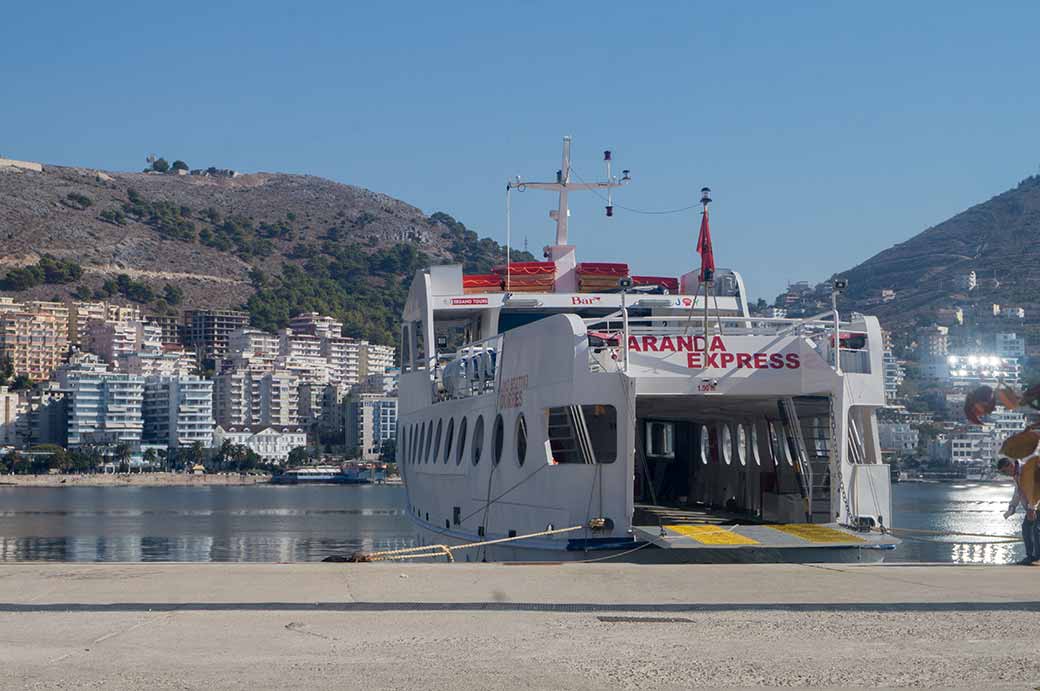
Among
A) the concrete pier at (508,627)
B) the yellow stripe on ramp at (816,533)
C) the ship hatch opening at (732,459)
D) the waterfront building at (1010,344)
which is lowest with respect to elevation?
the concrete pier at (508,627)

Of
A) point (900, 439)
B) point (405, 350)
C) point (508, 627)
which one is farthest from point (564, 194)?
point (900, 439)

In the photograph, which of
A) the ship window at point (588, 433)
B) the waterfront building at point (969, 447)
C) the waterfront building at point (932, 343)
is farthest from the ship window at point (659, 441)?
the waterfront building at point (932, 343)

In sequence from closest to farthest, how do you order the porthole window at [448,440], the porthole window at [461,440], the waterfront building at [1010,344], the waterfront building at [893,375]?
1. the porthole window at [461,440]
2. the porthole window at [448,440]
3. the waterfront building at [1010,344]
4. the waterfront building at [893,375]

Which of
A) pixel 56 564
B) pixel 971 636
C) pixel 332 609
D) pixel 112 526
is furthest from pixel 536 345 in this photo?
pixel 112 526

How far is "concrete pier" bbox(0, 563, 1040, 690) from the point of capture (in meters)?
7.61

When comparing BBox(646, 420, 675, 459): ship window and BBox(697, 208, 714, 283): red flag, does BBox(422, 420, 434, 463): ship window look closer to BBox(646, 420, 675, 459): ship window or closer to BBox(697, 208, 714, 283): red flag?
BBox(646, 420, 675, 459): ship window

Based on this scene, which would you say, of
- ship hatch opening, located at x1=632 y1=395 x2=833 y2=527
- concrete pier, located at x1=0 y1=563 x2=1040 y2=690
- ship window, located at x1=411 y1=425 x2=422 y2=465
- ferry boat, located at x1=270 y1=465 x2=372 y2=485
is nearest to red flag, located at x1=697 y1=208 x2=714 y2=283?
ship hatch opening, located at x1=632 y1=395 x2=833 y2=527

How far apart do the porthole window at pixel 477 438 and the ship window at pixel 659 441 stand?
15.4 ft

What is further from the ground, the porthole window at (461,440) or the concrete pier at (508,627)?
the porthole window at (461,440)

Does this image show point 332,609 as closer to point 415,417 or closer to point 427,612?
point 427,612

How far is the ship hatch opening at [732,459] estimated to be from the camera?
63.3 ft

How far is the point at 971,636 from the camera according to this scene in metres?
8.86

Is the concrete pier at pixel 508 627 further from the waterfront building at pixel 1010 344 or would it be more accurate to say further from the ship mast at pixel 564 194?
the waterfront building at pixel 1010 344

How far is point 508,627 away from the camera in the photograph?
920cm
